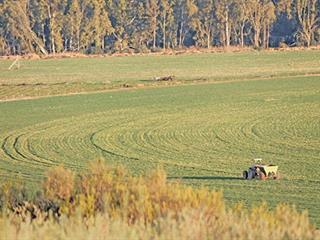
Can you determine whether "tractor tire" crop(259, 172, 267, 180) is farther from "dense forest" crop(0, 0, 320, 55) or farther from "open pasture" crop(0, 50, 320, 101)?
"dense forest" crop(0, 0, 320, 55)

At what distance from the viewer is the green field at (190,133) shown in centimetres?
2286

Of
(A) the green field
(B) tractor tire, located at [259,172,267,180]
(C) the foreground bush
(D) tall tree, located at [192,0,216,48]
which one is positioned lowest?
(D) tall tree, located at [192,0,216,48]

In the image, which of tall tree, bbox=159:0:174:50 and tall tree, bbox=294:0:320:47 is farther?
tall tree, bbox=159:0:174:50

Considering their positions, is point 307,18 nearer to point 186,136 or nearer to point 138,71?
point 138,71

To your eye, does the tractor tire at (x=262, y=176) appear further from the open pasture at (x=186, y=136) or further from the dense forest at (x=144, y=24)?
the dense forest at (x=144, y=24)

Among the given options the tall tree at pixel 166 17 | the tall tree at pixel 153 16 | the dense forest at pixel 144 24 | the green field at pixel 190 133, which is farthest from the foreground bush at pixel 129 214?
the tall tree at pixel 166 17

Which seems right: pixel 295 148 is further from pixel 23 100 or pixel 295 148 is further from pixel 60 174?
pixel 23 100

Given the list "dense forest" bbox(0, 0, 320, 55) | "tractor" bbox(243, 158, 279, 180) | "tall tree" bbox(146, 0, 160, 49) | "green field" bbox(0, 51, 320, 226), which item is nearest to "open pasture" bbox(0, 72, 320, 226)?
"green field" bbox(0, 51, 320, 226)

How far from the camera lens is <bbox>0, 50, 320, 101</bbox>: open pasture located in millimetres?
57531

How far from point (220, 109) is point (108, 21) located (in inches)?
3072

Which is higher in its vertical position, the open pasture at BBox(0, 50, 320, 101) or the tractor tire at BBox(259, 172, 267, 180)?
the tractor tire at BBox(259, 172, 267, 180)

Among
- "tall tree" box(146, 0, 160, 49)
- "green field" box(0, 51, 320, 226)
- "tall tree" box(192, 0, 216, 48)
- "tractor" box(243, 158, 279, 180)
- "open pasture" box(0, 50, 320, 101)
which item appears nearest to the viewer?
"tractor" box(243, 158, 279, 180)

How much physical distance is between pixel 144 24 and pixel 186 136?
91.8 meters

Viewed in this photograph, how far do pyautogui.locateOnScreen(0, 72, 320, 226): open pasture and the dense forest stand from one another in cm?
6525
